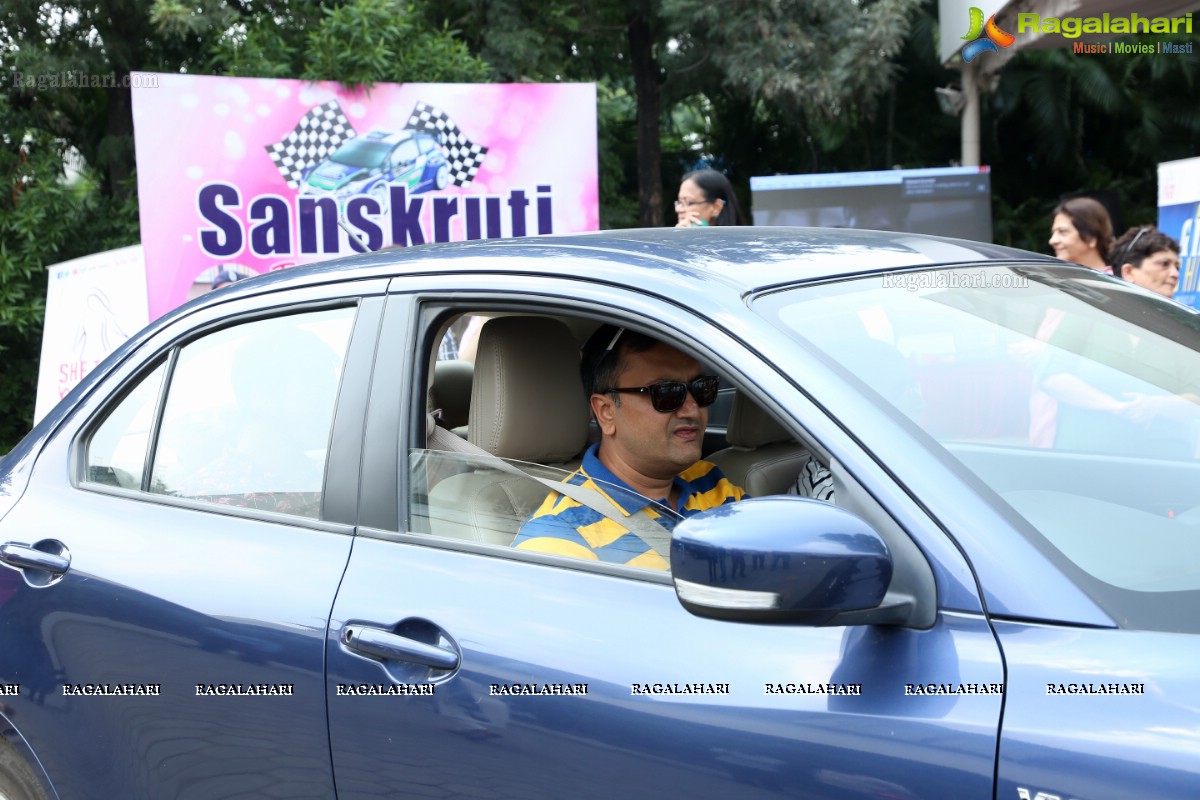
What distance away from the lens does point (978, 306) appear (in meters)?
2.08

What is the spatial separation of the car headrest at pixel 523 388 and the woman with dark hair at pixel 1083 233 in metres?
3.07

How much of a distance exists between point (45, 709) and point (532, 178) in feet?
20.9

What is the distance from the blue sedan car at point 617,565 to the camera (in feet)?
4.76

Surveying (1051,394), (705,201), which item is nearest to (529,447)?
(1051,394)

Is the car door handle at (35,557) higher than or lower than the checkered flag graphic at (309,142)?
lower

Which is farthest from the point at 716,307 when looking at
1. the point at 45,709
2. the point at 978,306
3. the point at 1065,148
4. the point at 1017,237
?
the point at 1065,148

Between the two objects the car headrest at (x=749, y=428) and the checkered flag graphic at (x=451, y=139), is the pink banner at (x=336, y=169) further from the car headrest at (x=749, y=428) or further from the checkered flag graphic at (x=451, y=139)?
the car headrest at (x=749, y=428)

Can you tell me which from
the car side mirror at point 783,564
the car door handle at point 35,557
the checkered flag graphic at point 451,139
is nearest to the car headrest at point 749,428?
the car side mirror at point 783,564

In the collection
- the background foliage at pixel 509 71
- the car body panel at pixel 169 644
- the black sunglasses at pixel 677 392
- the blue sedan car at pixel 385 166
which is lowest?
the car body panel at pixel 169 644

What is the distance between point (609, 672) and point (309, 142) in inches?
276

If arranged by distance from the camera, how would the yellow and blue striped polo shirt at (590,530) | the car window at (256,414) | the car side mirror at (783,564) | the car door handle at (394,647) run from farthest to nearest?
the car window at (256,414), the yellow and blue striped polo shirt at (590,530), the car door handle at (394,647), the car side mirror at (783,564)

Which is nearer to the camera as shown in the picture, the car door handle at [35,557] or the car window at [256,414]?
the car window at [256,414]

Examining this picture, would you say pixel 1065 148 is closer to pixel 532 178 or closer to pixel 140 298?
pixel 532 178

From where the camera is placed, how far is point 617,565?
1.83 meters
